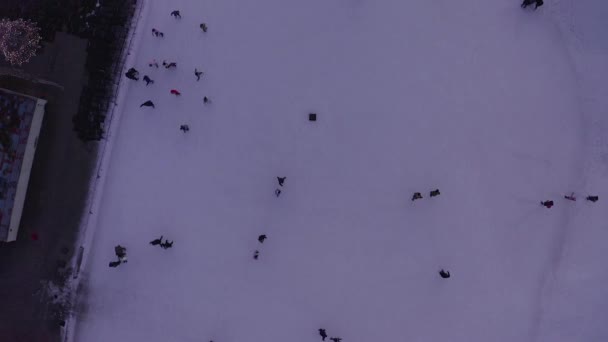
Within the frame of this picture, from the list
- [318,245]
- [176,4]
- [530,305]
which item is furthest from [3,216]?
[530,305]

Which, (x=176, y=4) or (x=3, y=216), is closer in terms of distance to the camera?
(x=3, y=216)

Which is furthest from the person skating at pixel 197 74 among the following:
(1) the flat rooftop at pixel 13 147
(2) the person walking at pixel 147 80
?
(1) the flat rooftop at pixel 13 147

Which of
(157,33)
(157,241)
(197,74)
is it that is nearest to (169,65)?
(197,74)

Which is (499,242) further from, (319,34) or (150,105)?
(150,105)

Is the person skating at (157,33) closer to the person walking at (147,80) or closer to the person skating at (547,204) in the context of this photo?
the person walking at (147,80)

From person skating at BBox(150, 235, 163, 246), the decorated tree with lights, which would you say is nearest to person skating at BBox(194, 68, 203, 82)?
person skating at BBox(150, 235, 163, 246)

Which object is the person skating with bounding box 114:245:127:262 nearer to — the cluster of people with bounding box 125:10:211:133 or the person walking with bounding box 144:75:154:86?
the cluster of people with bounding box 125:10:211:133

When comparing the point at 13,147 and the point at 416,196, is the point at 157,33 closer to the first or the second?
the point at 13,147
